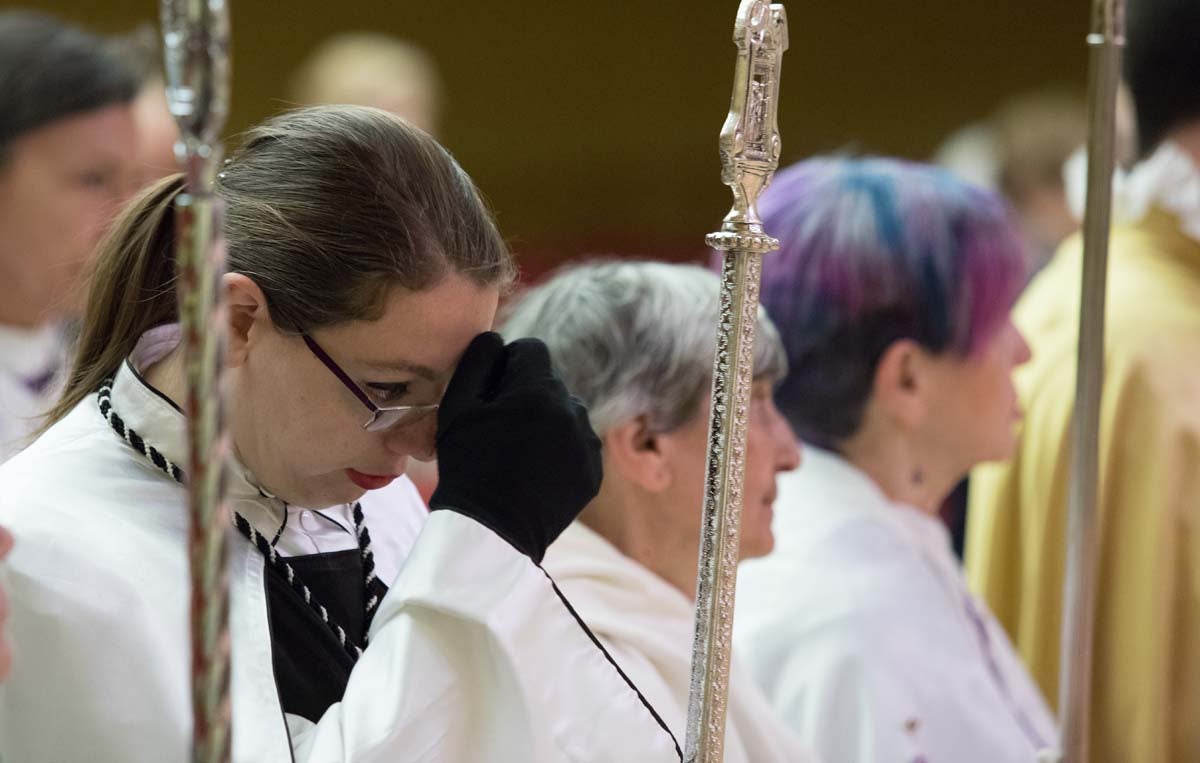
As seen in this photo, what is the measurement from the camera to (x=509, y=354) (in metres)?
1.20

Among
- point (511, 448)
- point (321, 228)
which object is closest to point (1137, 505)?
point (511, 448)

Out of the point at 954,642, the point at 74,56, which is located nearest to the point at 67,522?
the point at 954,642

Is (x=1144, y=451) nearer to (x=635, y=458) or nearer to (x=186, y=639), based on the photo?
(x=635, y=458)

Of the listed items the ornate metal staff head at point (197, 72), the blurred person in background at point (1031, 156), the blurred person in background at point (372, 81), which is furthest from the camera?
the blurred person in background at point (1031, 156)

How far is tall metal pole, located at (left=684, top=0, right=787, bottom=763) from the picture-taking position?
1.05 meters

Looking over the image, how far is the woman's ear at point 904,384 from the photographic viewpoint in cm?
206

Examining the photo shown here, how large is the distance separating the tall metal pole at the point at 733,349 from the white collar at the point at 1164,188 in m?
1.20

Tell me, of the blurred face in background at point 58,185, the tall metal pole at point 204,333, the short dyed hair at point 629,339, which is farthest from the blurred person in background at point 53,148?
the tall metal pole at point 204,333

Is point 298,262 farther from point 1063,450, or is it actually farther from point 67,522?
point 1063,450

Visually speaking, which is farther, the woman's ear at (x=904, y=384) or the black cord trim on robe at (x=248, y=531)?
the woman's ear at (x=904, y=384)

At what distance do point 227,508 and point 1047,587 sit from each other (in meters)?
1.69

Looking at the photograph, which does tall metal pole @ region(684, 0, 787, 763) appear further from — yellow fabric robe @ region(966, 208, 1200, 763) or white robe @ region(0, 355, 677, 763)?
yellow fabric robe @ region(966, 208, 1200, 763)

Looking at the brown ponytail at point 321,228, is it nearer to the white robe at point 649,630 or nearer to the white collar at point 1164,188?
the white robe at point 649,630

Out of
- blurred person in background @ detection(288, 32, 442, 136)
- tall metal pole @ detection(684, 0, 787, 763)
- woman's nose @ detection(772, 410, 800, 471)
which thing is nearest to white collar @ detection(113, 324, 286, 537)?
tall metal pole @ detection(684, 0, 787, 763)
